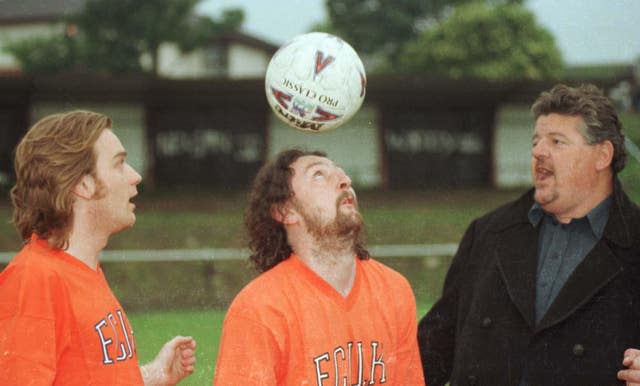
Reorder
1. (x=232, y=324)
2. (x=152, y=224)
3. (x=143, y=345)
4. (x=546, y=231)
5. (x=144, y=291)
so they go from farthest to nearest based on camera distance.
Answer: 1. (x=152, y=224)
2. (x=144, y=291)
3. (x=143, y=345)
4. (x=546, y=231)
5. (x=232, y=324)

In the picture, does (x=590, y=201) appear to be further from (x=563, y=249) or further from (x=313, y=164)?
(x=313, y=164)

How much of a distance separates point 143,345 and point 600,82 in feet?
49.8

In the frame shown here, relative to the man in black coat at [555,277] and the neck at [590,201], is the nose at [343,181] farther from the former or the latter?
the neck at [590,201]

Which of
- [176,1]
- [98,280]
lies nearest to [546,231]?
[98,280]

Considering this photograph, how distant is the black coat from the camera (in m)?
3.79

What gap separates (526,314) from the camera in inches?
154

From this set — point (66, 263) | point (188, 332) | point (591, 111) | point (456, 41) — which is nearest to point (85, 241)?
point (66, 263)

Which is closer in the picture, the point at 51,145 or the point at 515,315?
the point at 51,145

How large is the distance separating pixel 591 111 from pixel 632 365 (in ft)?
4.09

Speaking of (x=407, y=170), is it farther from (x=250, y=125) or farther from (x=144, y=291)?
(x=144, y=291)

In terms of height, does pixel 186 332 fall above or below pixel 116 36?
below

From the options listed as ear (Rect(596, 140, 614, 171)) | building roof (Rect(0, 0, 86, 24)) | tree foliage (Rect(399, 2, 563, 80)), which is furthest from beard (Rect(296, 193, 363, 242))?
tree foliage (Rect(399, 2, 563, 80))

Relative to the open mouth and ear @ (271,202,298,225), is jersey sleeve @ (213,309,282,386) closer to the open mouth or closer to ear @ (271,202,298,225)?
ear @ (271,202,298,225)

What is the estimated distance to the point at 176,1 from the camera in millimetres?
21562
